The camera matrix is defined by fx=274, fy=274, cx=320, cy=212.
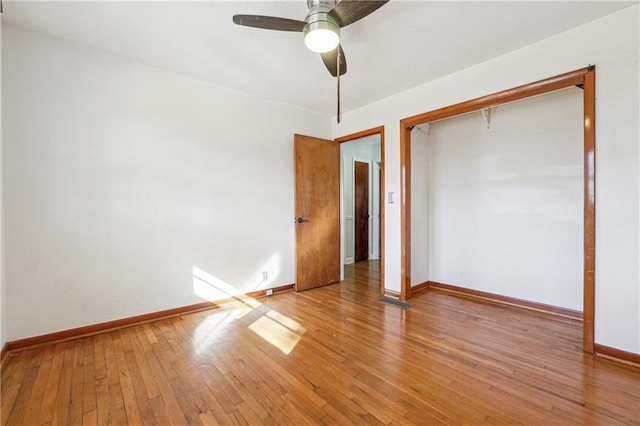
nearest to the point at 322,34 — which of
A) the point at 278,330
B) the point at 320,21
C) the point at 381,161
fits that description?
the point at 320,21

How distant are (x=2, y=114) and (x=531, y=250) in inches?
209

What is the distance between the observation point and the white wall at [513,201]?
9.79 ft

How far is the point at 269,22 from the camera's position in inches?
69.7

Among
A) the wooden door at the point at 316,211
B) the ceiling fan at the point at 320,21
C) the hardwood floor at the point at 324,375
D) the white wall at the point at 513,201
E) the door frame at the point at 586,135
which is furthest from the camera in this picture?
the wooden door at the point at 316,211

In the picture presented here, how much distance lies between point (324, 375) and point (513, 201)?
306 centimetres

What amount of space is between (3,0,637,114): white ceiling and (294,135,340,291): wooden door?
115 centimetres

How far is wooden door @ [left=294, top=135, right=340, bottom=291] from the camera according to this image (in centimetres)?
393

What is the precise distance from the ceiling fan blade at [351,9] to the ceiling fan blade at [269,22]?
0.23 metres

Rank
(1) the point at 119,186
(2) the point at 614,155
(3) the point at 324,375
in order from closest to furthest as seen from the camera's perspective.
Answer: (3) the point at 324,375, (2) the point at 614,155, (1) the point at 119,186

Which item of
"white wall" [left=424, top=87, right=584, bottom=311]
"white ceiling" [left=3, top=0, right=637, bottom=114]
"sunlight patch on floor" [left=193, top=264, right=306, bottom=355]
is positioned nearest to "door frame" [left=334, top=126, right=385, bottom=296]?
"white ceiling" [left=3, top=0, right=637, bottom=114]

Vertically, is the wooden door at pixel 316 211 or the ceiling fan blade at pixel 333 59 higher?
the ceiling fan blade at pixel 333 59

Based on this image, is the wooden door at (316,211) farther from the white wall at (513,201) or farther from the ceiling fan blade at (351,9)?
the ceiling fan blade at (351,9)

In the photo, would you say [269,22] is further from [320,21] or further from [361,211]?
[361,211]

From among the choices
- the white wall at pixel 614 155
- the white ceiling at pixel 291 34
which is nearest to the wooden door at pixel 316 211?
the white ceiling at pixel 291 34
